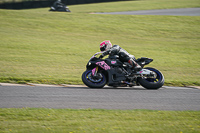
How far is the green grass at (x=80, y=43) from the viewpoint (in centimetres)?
1212

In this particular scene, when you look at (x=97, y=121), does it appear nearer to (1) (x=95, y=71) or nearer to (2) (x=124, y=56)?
(1) (x=95, y=71)

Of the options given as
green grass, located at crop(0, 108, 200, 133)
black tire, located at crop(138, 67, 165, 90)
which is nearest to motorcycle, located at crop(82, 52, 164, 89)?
black tire, located at crop(138, 67, 165, 90)

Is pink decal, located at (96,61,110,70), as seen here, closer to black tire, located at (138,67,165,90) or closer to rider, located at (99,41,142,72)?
rider, located at (99,41,142,72)

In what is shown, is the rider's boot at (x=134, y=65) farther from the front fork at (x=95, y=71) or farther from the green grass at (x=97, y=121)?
the green grass at (x=97, y=121)

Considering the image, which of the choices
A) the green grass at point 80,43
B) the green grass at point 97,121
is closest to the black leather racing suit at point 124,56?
the green grass at point 80,43

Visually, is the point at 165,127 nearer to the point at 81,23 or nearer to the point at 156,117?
the point at 156,117

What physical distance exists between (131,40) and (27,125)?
52.9ft

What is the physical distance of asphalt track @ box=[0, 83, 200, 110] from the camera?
7477mm

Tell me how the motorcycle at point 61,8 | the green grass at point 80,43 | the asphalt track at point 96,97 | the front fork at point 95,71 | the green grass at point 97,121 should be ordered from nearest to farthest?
the green grass at point 97,121 → the asphalt track at point 96,97 → the front fork at point 95,71 → the green grass at point 80,43 → the motorcycle at point 61,8

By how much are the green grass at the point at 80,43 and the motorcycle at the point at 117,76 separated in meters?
1.19

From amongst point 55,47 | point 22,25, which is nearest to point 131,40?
point 55,47

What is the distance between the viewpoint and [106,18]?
90.8 feet

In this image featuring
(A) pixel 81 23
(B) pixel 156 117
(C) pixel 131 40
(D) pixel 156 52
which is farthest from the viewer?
(A) pixel 81 23

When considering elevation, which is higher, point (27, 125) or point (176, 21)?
point (176, 21)
